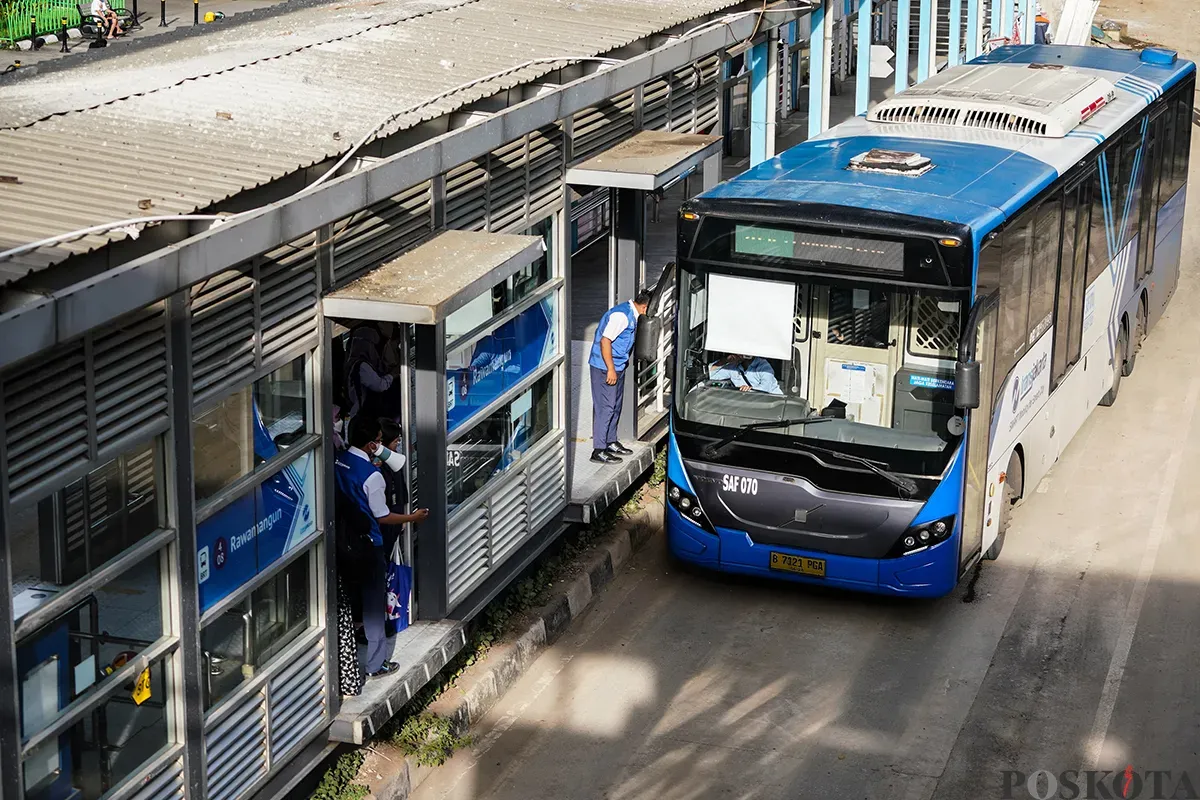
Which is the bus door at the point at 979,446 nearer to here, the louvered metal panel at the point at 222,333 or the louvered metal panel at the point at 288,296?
the louvered metal panel at the point at 288,296

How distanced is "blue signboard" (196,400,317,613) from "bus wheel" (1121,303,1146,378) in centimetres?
1026

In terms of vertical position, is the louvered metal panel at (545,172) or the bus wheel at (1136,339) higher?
the louvered metal panel at (545,172)

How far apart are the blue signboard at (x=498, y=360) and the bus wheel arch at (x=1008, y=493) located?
11.3 ft

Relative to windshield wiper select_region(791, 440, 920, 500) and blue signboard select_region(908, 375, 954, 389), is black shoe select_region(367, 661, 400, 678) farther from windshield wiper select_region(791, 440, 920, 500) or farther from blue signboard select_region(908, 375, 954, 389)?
blue signboard select_region(908, 375, 954, 389)

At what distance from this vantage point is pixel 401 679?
9.62 meters

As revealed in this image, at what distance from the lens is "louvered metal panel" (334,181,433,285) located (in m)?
9.09

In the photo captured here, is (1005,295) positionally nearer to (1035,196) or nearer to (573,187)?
(1035,196)

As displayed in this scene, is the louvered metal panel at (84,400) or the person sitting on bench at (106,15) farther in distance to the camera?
the person sitting on bench at (106,15)

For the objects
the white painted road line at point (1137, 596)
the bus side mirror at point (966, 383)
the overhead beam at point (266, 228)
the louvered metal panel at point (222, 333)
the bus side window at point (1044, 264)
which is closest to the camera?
the overhead beam at point (266, 228)

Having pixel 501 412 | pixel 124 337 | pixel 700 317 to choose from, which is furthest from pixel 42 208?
pixel 700 317

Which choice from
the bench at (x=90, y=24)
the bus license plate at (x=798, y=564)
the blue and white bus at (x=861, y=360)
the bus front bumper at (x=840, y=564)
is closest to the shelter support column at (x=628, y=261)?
the blue and white bus at (x=861, y=360)

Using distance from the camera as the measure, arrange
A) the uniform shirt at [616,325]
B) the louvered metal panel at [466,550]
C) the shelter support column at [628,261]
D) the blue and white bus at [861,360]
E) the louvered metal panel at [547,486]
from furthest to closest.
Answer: the shelter support column at [628,261] < the uniform shirt at [616,325] < the louvered metal panel at [547,486] < the blue and white bus at [861,360] < the louvered metal panel at [466,550]

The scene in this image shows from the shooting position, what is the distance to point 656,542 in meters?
13.3

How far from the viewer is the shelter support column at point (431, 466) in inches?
392
